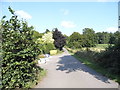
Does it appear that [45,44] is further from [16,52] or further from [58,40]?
[58,40]

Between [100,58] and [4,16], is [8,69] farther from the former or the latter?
[100,58]

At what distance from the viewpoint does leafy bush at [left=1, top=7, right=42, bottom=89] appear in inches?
291

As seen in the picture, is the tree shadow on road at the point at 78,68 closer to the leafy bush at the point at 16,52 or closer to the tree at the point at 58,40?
the leafy bush at the point at 16,52

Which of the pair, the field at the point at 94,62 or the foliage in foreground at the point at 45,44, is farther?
the field at the point at 94,62

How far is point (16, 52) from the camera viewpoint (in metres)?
7.68

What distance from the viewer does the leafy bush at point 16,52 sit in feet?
24.2

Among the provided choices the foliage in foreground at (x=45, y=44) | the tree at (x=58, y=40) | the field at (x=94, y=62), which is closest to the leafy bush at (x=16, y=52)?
the foliage in foreground at (x=45, y=44)

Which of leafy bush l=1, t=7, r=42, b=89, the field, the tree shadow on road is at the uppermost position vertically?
leafy bush l=1, t=7, r=42, b=89

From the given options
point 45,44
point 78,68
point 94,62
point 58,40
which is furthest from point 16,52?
point 58,40

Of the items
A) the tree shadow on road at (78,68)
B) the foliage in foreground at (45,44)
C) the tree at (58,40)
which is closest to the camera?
the foliage in foreground at (45,44)

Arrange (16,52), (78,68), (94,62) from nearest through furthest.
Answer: (16,52) → (78,68) → (94,62)

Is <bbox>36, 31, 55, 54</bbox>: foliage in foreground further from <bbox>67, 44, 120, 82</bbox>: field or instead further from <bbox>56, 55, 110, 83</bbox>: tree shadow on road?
<bbox>67, 44, 120, 82</bbox>: field

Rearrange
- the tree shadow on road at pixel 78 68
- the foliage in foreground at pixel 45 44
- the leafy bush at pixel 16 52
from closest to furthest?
the leafy bush at pixel 16 52, the foliage in foreground at pixel 45 44, the tree shadow on road at pixel 78 68

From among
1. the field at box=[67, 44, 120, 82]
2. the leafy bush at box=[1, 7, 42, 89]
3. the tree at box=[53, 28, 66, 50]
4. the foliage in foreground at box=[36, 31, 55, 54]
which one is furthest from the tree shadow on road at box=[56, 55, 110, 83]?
the tree at box=[53, 28, 66, 50]
